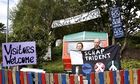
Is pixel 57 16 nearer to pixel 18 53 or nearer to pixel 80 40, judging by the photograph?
pixel 80 40

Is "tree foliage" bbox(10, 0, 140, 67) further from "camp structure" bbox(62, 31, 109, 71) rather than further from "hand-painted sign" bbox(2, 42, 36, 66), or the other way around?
"hand-painted sign" bbox(2, 42, 36, 66)

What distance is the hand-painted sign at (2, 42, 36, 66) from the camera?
6.25m

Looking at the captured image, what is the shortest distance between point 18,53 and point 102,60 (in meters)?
2.20

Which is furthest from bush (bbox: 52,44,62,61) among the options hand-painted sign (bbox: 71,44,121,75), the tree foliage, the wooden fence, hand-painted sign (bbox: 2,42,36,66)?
the wooden fence

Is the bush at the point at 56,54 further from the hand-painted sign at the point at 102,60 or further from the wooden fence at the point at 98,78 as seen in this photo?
the wooden fence at the point at 98,78

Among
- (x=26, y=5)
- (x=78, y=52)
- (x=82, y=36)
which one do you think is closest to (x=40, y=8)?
(x=26, y=5)

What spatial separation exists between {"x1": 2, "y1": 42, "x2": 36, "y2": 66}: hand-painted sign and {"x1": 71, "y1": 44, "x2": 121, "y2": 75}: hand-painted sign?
4.90ft

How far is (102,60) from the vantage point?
6613 millimetres

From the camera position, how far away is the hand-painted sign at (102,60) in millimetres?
6527

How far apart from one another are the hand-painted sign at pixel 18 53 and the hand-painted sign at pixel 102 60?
1.49 metres

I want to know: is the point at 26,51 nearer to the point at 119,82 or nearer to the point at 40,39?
the point at 119,82

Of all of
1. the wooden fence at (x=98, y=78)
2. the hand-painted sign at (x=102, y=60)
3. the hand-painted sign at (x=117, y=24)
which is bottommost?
the wooden fence at (x=98, y=78)

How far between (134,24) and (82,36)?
34.2ft

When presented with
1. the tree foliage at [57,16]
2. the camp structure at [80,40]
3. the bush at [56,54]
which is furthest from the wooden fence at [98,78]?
the bush at [56,54]
